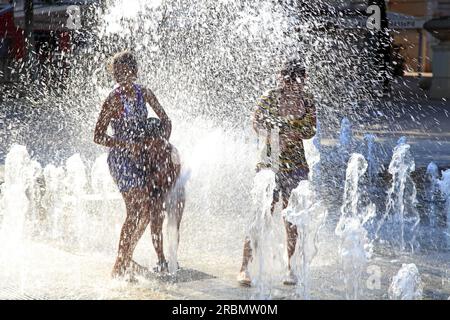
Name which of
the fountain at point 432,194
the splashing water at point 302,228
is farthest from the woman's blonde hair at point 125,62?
the fountain at point 432,194

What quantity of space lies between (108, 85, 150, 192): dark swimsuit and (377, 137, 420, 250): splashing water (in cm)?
237

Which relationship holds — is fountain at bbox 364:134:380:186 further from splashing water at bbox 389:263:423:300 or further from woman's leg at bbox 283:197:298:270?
splashing water at bbox 389:263:423:300

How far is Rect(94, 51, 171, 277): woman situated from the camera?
16.0 ft

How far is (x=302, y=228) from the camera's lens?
5113 mm

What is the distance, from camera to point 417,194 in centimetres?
848

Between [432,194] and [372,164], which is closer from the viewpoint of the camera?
[432,194]

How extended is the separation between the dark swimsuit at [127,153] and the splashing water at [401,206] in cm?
237

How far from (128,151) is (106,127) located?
21cm

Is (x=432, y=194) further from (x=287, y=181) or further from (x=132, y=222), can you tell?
(x=132, y=222)

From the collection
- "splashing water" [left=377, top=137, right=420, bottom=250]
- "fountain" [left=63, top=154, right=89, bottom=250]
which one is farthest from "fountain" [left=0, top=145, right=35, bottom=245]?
→ "splashing water" [left=377, top=137, right=420, bottom=250]

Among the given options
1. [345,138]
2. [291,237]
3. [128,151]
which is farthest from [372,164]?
[128,151]

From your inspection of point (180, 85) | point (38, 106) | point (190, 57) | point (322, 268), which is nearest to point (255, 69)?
point (190, 57)

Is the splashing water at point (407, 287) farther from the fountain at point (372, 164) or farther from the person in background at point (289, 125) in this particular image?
the fountain at point (372, 164)

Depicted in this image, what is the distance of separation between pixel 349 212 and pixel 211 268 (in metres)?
2.65
